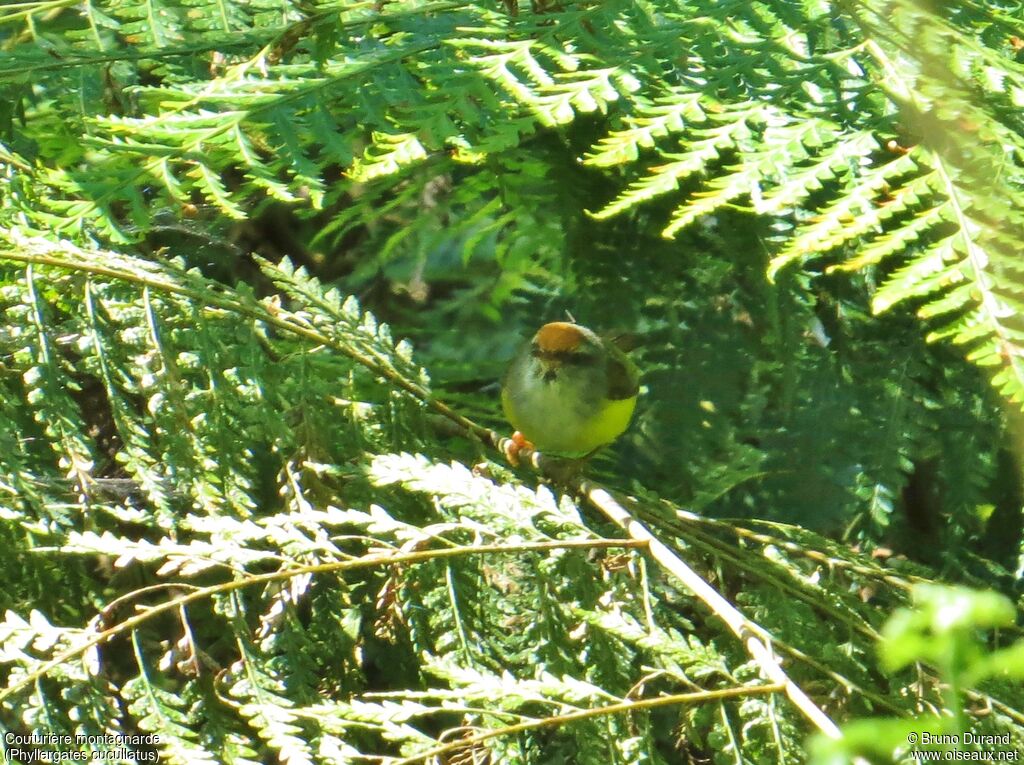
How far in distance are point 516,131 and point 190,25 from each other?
1.26 metres

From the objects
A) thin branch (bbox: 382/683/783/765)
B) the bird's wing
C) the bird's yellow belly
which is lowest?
the bird's yellow belly

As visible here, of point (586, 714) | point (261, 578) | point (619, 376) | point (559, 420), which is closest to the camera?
point (586, 714)

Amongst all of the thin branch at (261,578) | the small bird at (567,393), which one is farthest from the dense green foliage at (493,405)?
the small bird at (567,393)

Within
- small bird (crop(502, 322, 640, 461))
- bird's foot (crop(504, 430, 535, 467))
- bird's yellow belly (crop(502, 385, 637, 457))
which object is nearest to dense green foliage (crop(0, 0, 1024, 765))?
bird's foot (crop(504, 430, 535, 467))

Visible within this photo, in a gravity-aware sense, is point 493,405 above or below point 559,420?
above

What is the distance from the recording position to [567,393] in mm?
4191

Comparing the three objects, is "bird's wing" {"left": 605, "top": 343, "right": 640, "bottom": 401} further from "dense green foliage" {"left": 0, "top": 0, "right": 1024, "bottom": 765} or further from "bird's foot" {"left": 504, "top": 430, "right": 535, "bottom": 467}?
"dense green foliage" {"left": 0, "top": 0, "right": 1024, "bottom": 765}

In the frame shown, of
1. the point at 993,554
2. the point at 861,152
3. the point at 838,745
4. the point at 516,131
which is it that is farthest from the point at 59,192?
the point at 993,554

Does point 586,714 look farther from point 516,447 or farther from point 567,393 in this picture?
point 567,393

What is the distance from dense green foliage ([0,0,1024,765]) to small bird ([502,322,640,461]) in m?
0.81

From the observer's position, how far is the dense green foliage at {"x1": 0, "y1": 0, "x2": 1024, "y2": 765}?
6.51 feet

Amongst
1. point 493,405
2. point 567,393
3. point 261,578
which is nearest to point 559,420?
point 567,393

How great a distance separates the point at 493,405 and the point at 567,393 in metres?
1.16

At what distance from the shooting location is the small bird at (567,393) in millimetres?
3979
